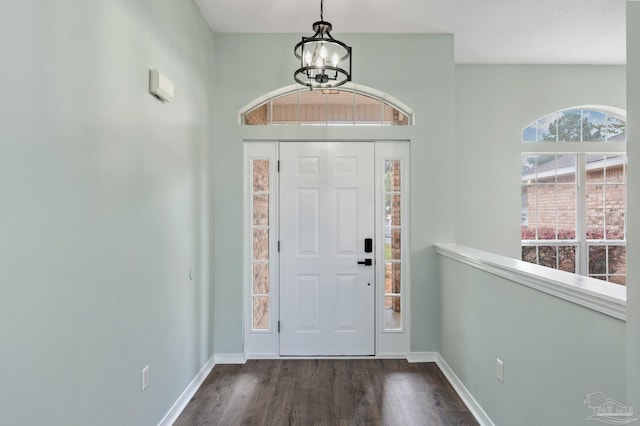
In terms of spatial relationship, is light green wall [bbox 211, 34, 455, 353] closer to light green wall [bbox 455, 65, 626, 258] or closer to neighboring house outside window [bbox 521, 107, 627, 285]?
light green wall [bbox 455, 65, 626, 258]

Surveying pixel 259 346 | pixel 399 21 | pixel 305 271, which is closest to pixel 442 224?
pixel 305 271

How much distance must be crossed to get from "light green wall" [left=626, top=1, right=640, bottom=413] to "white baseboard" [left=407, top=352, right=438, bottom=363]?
230cm

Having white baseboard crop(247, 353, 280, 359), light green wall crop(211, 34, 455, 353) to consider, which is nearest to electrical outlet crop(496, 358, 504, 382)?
light green wall crop(211, 34, 455, 353)

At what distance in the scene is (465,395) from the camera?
2.55m

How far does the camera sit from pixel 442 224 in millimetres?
3348

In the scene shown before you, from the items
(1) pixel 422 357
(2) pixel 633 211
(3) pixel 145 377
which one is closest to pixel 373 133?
(1) pixel 422 357

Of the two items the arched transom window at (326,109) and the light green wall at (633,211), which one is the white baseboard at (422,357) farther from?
the light green wall at (633,211)

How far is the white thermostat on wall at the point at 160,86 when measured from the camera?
2.05m

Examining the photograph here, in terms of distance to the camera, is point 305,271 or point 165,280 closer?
point 165,280

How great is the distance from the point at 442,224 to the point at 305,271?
1.38 meters

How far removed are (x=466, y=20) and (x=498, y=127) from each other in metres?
1.39

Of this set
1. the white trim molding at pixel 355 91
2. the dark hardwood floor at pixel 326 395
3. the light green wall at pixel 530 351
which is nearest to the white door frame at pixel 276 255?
the dark hardwood floor at pixel 326 395

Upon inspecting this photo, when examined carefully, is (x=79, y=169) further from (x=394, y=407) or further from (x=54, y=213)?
(x=394, y=407)

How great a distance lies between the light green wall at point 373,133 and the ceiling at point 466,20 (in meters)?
0.15
